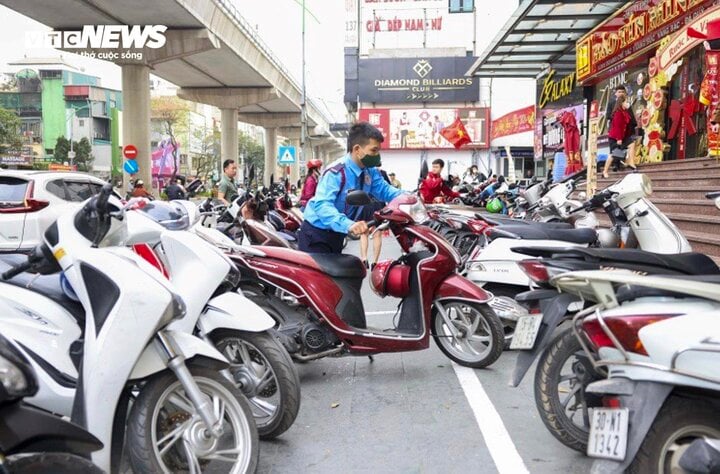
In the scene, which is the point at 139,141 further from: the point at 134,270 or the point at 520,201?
the point at 134,270

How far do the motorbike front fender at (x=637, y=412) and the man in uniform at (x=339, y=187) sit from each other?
8.54ft

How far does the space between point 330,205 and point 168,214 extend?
1.19 m

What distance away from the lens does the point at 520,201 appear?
10430 millimetres

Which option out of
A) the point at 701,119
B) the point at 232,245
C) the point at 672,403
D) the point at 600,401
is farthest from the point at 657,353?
the point at 701,119

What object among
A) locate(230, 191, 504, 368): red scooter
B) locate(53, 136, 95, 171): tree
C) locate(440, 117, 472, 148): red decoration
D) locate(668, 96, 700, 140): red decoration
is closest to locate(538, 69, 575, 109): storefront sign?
locate(440, 117, 472, 148): red decoration

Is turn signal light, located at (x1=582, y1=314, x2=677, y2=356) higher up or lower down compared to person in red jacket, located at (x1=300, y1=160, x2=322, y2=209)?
lower down

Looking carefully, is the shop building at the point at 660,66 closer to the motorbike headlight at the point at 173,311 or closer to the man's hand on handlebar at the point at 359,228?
the man's hand on handlebar at the point at 359,228

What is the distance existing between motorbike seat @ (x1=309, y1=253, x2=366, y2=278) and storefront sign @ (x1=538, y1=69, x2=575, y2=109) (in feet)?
67.6

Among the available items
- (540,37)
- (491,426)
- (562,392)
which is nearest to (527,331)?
(562,392)

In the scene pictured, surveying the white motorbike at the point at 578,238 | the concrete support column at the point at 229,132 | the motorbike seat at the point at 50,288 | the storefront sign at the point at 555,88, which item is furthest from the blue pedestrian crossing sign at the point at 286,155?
the motorbike seat at the point at 50,288

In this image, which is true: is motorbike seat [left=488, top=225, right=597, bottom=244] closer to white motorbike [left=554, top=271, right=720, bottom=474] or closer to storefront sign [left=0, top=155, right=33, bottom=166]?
white motorbike [left=554, top=271, right=720, bottom=474]

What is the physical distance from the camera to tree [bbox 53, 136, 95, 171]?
64750 millimetres

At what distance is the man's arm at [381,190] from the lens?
218 inches

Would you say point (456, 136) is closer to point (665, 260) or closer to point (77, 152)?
point (665, 260)
